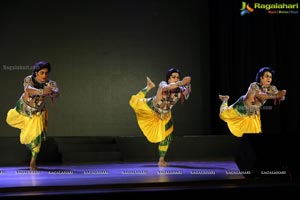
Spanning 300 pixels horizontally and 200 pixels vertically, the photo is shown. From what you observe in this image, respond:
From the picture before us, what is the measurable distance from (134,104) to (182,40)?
7.99 feet

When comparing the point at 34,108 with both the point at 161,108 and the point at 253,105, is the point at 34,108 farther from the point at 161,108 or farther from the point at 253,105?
the point at 253,105

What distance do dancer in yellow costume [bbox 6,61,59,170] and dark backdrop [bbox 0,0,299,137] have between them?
2106 millimetres

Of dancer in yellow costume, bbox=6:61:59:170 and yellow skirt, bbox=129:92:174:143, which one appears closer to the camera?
dancer in yellow costume, bbox=6:61:59:170

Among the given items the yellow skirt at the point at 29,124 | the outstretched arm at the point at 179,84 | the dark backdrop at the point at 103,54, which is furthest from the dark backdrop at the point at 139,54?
the outstretched arm at the point at 179,84

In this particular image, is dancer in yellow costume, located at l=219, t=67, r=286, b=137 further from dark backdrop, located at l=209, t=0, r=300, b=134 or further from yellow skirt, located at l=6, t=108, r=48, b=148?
yellow skirt, located at l=6, t=108, r=48, b=148

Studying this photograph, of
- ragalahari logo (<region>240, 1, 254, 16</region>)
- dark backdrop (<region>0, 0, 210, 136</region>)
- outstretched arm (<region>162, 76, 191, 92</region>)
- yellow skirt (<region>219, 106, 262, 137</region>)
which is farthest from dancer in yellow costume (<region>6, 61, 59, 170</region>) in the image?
ragalahari logo (<region>240, 1, 254, 16</region>)

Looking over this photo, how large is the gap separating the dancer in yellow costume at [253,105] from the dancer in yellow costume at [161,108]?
72 centimetres

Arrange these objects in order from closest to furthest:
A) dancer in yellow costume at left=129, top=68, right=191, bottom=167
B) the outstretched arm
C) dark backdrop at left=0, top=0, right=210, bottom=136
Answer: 1. the outstretched arm
2. dancer in yellow costume at left=129, top=68, right=191, bottom=167
3. dark backdrop at left=0, top=0, right=210, bottom=136

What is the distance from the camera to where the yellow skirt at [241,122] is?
5770 mm

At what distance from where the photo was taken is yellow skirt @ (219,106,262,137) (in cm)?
577

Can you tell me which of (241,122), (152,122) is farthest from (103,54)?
(241,122)

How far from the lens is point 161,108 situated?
221 inches

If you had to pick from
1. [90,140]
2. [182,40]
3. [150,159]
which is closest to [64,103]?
[90,140]

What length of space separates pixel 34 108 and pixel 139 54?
286 centimetres
